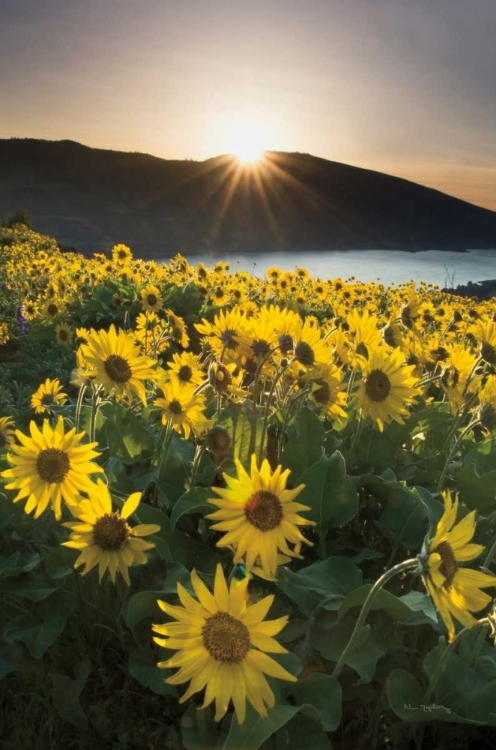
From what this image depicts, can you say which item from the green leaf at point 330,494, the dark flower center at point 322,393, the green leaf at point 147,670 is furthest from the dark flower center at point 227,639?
the dark flower center at point 322,393

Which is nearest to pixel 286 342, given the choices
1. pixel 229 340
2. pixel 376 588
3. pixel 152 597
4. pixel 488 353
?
pixel 229 340

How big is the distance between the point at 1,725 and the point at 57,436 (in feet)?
3.14

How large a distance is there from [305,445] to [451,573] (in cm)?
106

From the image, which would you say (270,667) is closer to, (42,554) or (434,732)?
(434,732)

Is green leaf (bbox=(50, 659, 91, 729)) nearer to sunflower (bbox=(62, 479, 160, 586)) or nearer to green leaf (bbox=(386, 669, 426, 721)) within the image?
sunflower (bbox=(62, 479, 160, 586))

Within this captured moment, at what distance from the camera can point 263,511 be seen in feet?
4.87

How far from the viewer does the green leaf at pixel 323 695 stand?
5.38 feet

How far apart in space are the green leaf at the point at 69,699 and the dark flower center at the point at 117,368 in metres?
0.92

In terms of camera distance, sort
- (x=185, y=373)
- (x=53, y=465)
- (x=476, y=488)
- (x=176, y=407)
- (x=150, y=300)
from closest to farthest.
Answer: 1. (x=53, y=465)
2. (x=176, y=407)
3. (x=476, y=488)
4. (x=185, y=373)
5. (x=150, y=300)

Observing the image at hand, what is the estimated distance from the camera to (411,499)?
2232mm

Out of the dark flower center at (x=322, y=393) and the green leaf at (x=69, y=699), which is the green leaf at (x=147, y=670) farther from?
the dark flower center at (x=322, y=393)

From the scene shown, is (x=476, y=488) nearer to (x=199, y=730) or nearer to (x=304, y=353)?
(x=304, y=353)

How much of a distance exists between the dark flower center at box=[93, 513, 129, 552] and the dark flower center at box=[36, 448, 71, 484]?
0.19 metres

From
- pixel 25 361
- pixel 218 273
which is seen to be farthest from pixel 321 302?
pixel 25 361
